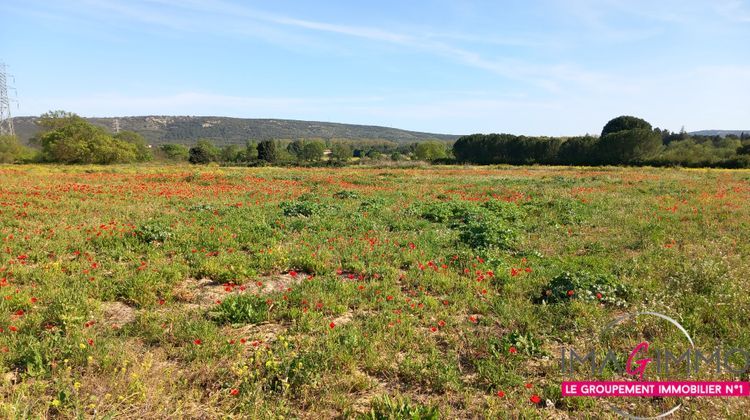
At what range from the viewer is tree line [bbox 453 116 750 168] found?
6044 centimetres

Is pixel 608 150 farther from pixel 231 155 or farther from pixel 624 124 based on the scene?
pixel 231 155

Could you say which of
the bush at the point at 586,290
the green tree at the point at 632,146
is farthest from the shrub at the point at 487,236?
the green tree at the point at 632,146

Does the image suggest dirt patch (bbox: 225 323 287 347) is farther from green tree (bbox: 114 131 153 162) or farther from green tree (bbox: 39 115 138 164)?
green tree (bbox: 114 131 153 162)

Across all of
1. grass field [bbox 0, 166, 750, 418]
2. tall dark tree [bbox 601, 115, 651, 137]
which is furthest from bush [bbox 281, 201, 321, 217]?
tall dark tree [bbox 601, 115, 651, 137]

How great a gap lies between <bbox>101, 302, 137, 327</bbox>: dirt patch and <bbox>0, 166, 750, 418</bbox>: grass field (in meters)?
0.03

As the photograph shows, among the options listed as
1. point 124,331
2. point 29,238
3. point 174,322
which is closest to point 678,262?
point 174,322

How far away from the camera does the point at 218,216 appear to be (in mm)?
12195

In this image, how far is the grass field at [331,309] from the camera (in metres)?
3.84

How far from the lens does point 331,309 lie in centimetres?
578

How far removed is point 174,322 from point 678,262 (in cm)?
939

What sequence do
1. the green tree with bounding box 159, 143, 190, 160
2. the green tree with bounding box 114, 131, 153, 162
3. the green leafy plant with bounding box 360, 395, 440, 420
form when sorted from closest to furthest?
1. the green leafy plant with bounding box 360, 395, 440, 420
2. the green tree with bounding box 114, 131, 153, 162
3. the green tree with bounding box 159, 143, 190, 160

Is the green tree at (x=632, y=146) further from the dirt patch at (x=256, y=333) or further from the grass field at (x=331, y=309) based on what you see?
the dirt patch at (x=256, y=333)

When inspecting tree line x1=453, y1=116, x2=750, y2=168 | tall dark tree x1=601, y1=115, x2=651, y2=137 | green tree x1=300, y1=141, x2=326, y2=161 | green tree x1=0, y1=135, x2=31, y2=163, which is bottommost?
green tree x1=0, y1=135, x2=31, y2=163

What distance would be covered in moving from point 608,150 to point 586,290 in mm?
72573
